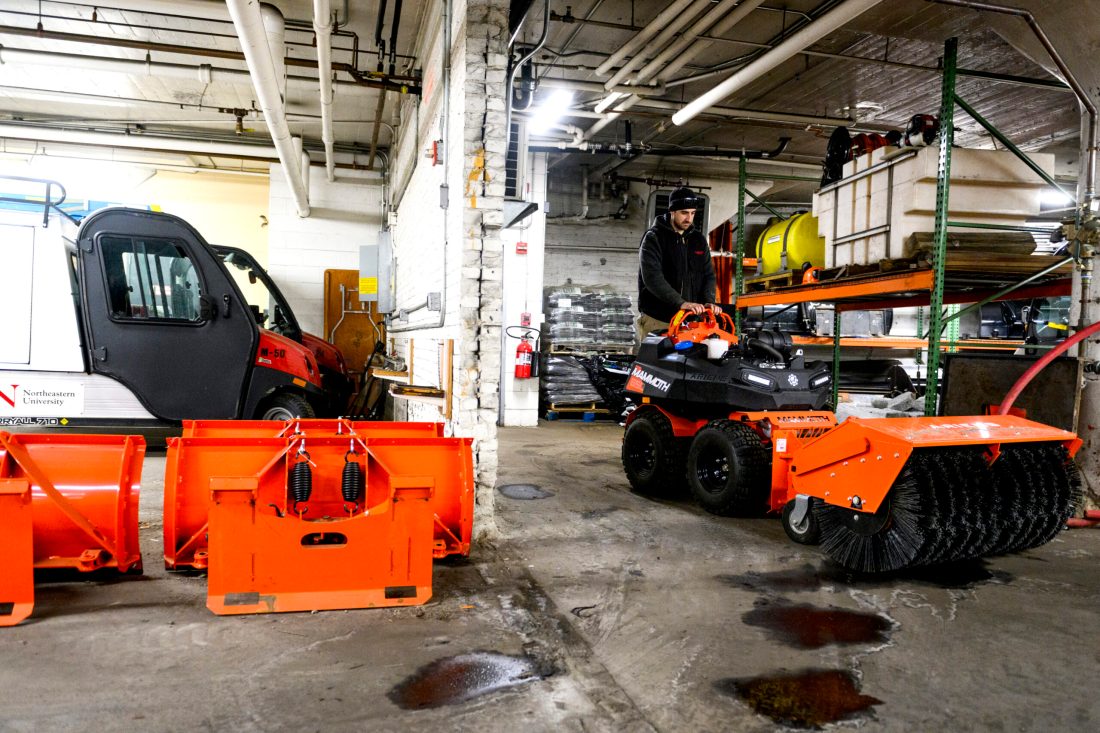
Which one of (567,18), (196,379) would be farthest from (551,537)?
(567,18)

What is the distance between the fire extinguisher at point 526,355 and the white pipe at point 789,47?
3.91m

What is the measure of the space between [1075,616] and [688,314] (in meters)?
2.98

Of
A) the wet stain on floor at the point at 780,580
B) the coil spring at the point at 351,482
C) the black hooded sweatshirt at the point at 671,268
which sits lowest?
the wet stain on floor at the point at 780,580

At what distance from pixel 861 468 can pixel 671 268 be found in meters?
2.71

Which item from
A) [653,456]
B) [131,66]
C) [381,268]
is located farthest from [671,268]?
[131,66]

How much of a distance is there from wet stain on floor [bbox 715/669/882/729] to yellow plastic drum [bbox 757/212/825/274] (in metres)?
5.08

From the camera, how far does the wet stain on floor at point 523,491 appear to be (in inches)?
217

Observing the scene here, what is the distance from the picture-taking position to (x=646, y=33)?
271 inches

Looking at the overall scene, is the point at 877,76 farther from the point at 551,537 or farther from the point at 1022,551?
the point at 551,537

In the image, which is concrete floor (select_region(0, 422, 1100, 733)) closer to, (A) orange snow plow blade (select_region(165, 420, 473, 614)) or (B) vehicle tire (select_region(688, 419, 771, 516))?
(A) orange snow plow blade (select_region(165, 420, 473, 614))

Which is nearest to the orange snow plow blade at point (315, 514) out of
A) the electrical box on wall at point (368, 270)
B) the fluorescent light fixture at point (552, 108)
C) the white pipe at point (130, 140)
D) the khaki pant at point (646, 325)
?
the fluorescent light fixture at point (552, 108)

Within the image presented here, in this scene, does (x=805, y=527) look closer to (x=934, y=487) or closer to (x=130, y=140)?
(x=934, y=487)

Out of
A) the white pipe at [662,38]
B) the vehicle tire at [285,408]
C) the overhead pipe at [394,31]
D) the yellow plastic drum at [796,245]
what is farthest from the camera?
the overhead pipe at [394,31]

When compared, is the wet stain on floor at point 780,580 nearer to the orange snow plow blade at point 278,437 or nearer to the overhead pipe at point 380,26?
the orange snow plow blade at point 278,437
